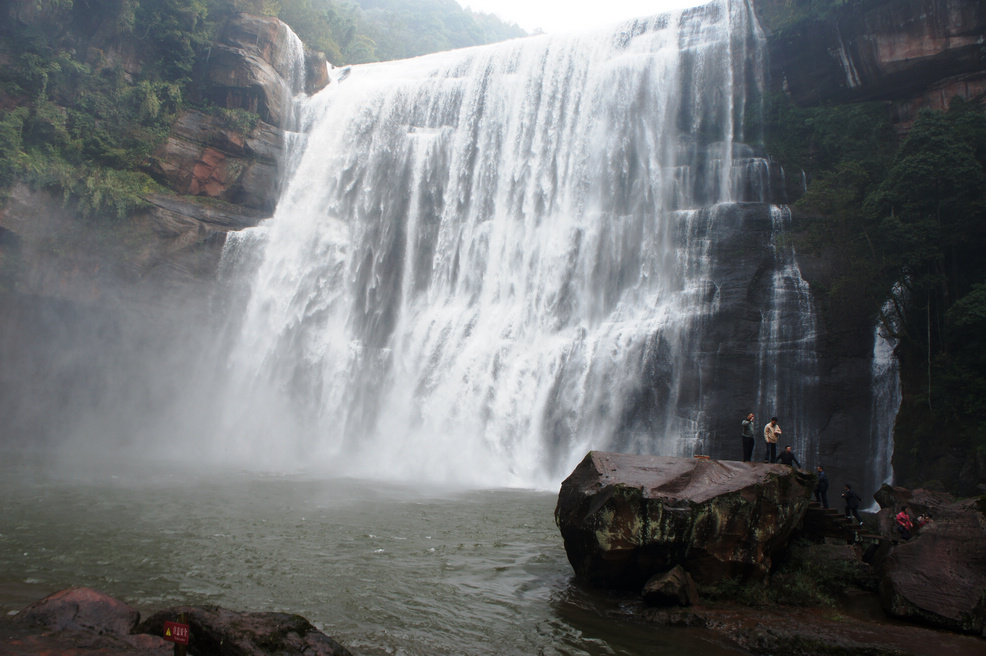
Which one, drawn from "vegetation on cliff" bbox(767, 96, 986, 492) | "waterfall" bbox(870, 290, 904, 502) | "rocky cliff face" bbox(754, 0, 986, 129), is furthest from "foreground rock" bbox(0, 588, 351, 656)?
"rocky cliff face" bbox(754, 0, 986, 129)

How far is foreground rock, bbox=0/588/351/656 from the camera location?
4789 millimetres

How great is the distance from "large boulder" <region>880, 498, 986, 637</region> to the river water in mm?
3071

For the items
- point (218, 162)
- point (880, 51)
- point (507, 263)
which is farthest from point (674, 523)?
point (218, 162)

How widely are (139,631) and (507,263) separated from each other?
2029cm

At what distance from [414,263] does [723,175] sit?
42.3 feet

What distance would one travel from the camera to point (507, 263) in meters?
24.6

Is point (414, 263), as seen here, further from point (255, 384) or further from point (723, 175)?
point (723, 175)

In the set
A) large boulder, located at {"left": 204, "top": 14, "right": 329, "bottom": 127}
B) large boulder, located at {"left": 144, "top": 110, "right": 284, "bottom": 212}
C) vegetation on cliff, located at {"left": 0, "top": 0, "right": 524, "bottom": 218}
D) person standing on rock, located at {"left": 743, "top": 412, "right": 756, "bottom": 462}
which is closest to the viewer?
person standing on rock, located at {"left": 743, "top": 412, "right": 756, "bottom": 462}

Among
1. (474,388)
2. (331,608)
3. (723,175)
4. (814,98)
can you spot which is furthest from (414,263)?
(331,608)

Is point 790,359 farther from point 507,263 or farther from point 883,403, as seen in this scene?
point 507,263

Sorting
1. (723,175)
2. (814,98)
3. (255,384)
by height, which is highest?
(814,98)

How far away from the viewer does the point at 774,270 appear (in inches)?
782

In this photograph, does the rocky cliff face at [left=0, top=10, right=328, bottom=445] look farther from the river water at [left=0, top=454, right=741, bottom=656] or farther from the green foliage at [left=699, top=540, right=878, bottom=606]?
the green foliage at [left=699, top=540, right=878, bottom=606]

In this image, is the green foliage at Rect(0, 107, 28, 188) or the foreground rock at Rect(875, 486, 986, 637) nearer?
the foreground rock at Rect(875, 486, 986, 637)
